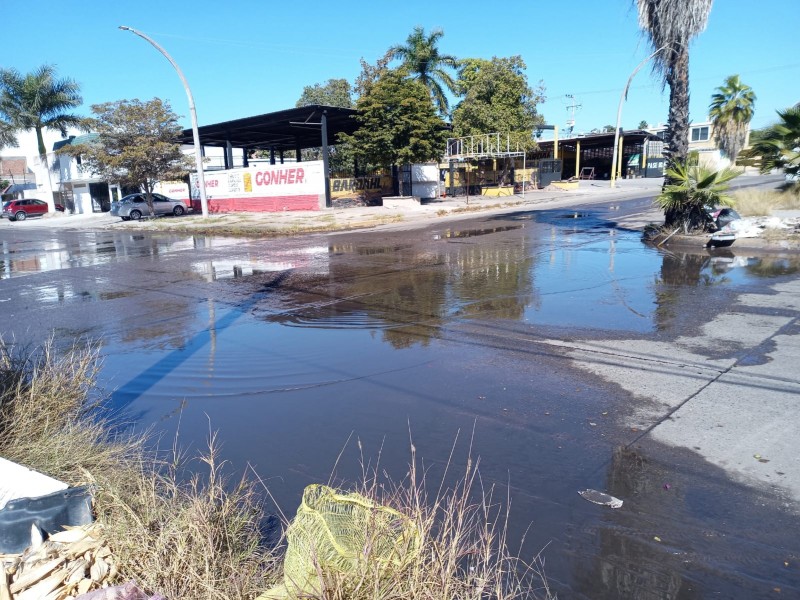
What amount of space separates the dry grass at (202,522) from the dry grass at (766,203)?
18.5 meters

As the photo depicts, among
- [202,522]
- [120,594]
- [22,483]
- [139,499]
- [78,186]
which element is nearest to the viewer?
[120,594]

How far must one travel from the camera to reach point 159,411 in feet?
19.9

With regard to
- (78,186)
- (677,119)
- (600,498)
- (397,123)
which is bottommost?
(600,498)

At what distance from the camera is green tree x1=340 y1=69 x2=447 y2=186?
109 feet

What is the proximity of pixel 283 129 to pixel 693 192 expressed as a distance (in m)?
29.0

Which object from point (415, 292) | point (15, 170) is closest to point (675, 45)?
point (415, 292)

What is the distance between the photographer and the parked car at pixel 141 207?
39156 millimetres

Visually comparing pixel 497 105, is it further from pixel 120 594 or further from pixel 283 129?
Answer: pixel 120 594

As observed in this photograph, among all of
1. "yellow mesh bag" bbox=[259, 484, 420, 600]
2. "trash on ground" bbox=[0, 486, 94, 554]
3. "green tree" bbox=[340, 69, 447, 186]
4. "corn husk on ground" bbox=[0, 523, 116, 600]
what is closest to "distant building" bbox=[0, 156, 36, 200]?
"green tree" bbox=[340, 69, 447, 186]

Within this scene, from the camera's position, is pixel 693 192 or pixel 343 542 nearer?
pixel 343 542

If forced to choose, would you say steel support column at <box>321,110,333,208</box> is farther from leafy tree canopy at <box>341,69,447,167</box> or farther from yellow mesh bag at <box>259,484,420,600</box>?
yellow mesh bag at <box>259,484,420,600</box>

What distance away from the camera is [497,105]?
144ft

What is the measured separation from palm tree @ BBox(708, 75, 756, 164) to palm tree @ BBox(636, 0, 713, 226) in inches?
1519

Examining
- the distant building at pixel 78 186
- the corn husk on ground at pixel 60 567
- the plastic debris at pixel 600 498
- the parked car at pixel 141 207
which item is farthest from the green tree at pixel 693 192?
the distant building at pixel 78 186
